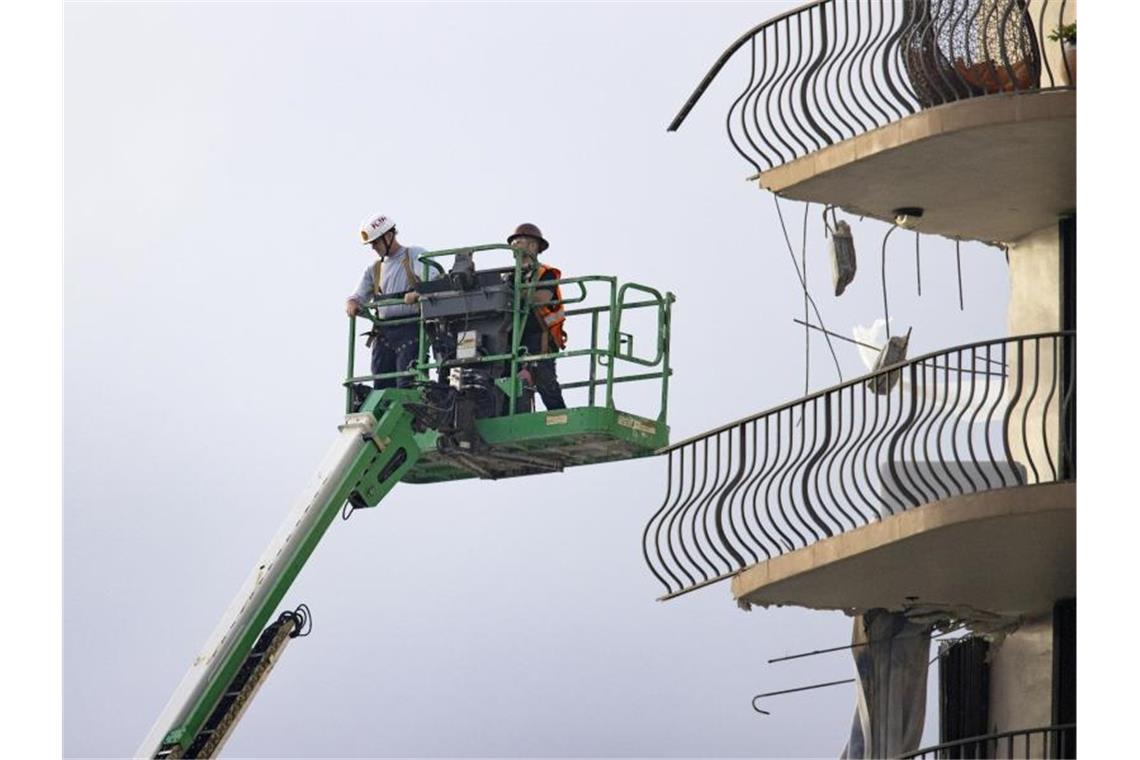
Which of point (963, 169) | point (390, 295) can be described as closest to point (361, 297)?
point (390, 295)

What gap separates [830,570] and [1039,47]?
Result: 445cm

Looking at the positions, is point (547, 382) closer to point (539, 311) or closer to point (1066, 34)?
point (539, 311)

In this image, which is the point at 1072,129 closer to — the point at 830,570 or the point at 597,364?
the point at 830,570

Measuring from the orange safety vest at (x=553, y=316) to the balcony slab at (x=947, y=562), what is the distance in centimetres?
467

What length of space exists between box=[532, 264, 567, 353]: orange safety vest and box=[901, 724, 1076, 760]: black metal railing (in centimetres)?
576

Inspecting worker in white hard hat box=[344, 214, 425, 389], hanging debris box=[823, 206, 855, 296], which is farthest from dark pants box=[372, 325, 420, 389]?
hanging debris box=[823, 206, 855, 296]

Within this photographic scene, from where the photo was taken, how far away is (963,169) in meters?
24.4

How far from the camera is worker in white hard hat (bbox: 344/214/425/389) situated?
96.2 ft

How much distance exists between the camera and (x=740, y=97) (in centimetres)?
2472

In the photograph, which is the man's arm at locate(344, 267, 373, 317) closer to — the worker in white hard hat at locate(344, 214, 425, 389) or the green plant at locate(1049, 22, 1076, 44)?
the worker in white hard hat at locate(344, 214, 425, 389)

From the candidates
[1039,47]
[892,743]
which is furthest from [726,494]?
[1039,47]

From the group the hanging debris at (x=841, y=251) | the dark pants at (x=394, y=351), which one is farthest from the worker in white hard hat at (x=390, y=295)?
the hanging debris at (x=841, y=251)

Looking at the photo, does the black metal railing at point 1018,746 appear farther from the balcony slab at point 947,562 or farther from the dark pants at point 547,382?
the dark pants at point 547,382

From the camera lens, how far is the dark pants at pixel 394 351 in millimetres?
29281
